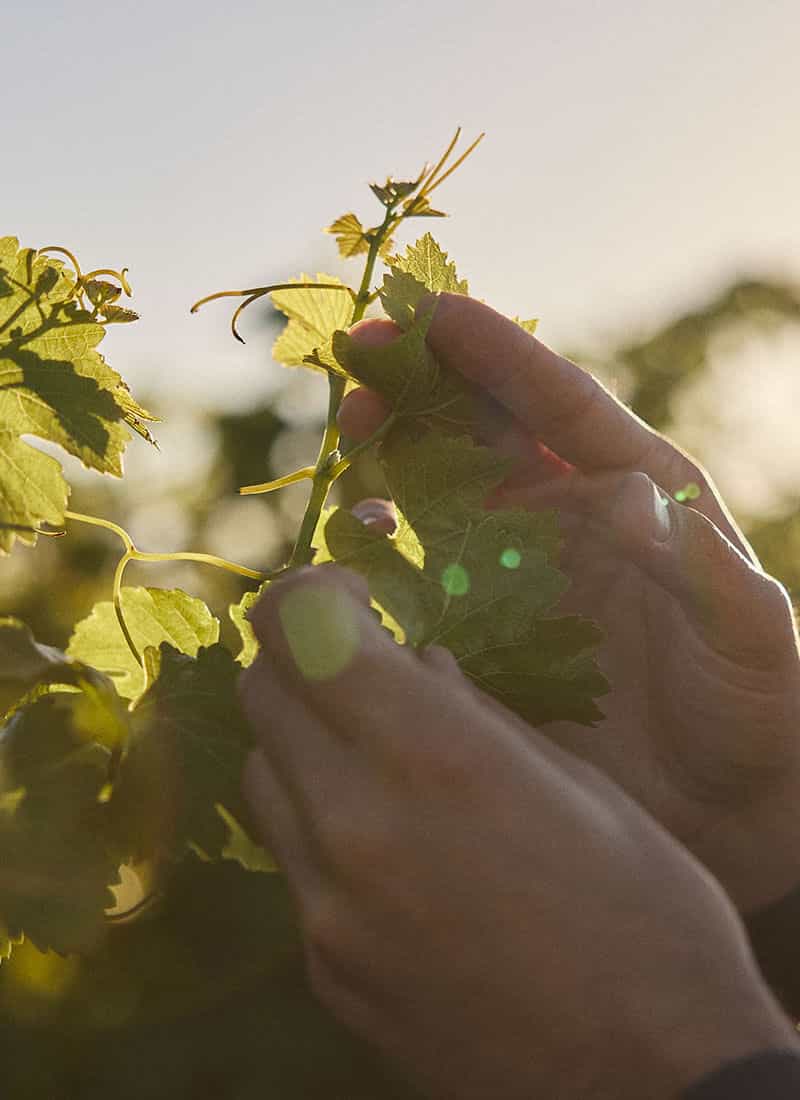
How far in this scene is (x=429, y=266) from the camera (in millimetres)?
1585

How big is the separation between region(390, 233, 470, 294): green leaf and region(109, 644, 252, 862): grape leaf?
661 millimetres

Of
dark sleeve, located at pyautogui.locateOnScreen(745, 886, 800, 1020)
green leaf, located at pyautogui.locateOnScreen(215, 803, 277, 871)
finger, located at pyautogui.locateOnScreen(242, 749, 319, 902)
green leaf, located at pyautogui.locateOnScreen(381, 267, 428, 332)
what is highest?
green leaf, located at pyautogui.locateOnScreen(381, 267, 428, 332)

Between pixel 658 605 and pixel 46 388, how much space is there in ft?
4.66

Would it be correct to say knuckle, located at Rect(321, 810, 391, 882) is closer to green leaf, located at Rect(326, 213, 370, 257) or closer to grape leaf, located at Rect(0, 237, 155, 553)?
grape leaf, located at Rect(0, 237, 155, 553)

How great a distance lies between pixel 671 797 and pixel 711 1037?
3.93ft

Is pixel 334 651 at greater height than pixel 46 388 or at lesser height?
lesser

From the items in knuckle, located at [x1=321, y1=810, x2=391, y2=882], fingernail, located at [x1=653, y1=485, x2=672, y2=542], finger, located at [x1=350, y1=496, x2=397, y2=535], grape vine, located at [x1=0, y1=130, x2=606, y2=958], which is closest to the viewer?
knuckle, located at [x1=321, y1=810, x2=391, y2=882]

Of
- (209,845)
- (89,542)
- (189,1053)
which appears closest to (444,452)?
(209,845)

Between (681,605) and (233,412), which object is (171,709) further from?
(233,412)

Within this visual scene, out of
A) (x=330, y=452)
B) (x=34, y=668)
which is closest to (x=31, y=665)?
(x=34, y=668)

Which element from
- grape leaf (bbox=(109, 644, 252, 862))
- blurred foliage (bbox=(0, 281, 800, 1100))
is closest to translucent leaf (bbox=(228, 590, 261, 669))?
grape leaf (bbox=(109, 644, 252, 862))

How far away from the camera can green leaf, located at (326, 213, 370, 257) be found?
1.43m

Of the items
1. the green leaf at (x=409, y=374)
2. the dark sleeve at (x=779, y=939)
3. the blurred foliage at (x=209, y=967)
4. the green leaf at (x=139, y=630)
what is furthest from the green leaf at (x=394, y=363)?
the blurred foliage at (x=209, y=967)

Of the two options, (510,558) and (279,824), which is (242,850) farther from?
(510,558)
